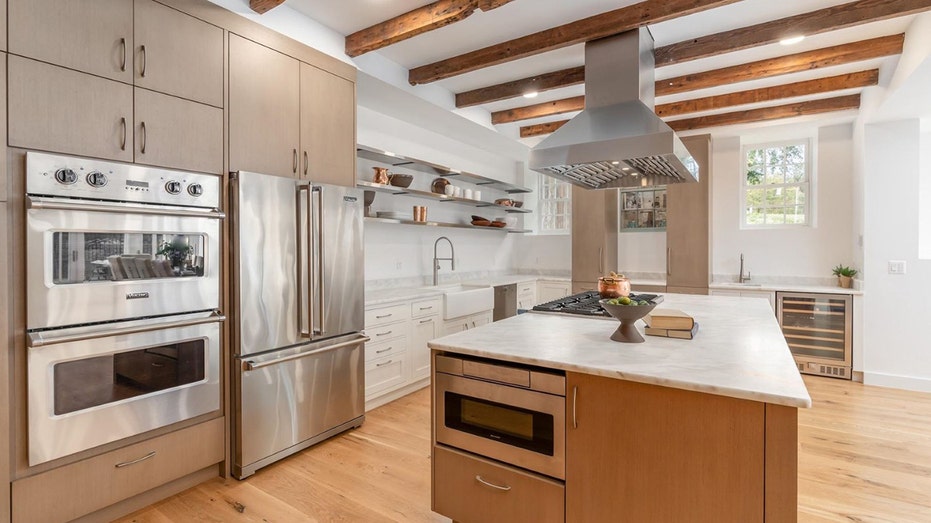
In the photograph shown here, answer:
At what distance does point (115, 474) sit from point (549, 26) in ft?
11.6

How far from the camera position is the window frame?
16.6 feet

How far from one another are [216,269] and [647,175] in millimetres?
2787

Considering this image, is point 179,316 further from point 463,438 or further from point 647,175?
point 647,175

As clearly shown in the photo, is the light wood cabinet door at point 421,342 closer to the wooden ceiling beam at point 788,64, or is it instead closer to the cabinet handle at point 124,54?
the cabinet handle at point 124,54

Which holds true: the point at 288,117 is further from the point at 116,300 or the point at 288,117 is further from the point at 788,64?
the point at 788,64

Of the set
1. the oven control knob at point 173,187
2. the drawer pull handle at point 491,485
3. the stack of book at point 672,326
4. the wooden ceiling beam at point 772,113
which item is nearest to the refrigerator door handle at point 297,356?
the oven control knob at point 173,187

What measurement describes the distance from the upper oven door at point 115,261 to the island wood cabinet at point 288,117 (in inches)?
19.7

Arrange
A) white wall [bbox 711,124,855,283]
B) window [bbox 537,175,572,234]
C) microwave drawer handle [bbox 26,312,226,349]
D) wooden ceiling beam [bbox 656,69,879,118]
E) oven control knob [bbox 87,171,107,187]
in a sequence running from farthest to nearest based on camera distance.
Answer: window [bbox 537,175,572,234] → white wall [bbox 711,124,855,283] → wooden ceiling beam [bbox 656,69,879,118] → oven control knob [bbox 87,171,107,187] → microwave drawer handle [bbox 26,312,226,349]

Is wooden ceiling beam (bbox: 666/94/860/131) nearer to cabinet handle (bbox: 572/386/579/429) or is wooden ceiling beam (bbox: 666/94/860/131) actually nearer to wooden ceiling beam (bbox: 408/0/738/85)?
wooden ceiling beam (bbox: 408/0/738/85)

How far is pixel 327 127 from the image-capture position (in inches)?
120

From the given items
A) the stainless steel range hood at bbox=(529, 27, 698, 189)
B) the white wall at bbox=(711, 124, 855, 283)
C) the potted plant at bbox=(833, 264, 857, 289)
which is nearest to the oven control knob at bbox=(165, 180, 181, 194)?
the stainless steel range hood at bbox=(529, 27, 698, 189)

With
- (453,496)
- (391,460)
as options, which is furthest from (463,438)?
(391,460)

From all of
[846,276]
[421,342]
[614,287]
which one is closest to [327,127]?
[421,342]

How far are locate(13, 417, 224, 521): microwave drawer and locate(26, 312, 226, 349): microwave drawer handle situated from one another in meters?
0.56
